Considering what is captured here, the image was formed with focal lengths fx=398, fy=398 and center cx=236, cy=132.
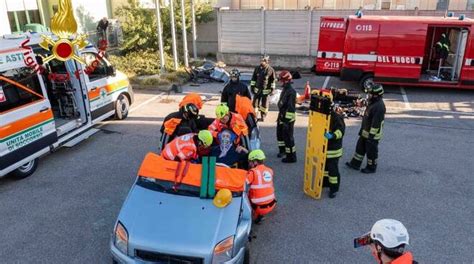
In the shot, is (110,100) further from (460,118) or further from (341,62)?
(460,118)

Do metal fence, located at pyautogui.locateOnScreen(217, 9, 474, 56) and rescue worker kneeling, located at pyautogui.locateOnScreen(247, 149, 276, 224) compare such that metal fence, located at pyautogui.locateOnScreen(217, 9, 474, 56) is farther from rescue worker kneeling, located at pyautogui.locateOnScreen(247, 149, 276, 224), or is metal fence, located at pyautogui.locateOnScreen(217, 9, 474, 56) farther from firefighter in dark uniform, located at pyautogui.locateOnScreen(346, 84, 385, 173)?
rescue worker kneeling, located at pyautogui.locateOnScreen(247, 149, 276, 224)

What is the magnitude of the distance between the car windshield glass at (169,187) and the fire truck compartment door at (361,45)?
915 centimetres

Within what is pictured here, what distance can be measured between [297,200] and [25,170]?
16.3 ft

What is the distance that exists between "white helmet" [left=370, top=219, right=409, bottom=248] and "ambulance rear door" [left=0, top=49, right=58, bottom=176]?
19.9 ft

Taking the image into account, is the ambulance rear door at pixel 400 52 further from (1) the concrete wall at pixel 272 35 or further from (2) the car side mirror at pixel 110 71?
(2) the car side mirror at pixel 110 71

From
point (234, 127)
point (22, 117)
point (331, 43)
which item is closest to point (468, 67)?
point (331, 43)

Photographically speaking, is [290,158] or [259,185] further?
[290,158]

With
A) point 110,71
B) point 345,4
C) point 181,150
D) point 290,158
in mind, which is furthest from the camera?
point 345,4

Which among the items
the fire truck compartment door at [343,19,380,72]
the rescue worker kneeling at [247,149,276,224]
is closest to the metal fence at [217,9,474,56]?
the fire truck compartment door at [343,19,380,72]

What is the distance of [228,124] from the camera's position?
Result: 6297 millimetres

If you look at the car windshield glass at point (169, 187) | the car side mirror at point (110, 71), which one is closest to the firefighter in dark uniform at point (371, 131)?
the car windshield glass at point (169, 187)

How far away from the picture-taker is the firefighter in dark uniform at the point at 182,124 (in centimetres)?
620

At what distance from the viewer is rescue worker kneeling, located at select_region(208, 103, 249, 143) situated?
621 cm

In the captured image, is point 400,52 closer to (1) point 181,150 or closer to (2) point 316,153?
(2) point 316,153
